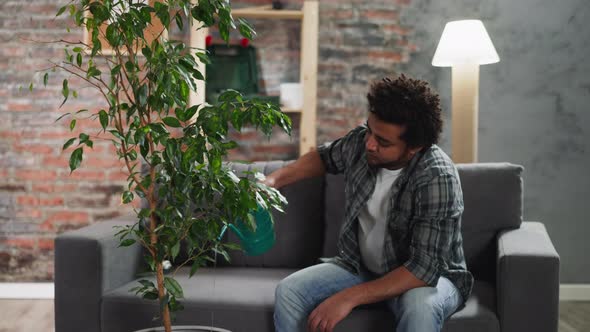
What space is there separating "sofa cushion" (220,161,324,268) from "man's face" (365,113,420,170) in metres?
0.61

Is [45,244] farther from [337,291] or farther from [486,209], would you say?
[486,209]

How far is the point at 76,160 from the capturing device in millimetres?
1602

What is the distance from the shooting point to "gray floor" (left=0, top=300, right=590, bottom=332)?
3.30m

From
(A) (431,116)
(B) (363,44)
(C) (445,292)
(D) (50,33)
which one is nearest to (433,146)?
(A) (431,116)

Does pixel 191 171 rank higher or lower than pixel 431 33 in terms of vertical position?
lower

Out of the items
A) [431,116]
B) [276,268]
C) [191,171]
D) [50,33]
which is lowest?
[276,268]

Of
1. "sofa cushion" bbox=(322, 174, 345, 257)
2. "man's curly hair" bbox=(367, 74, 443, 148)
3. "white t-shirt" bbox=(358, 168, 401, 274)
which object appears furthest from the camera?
"sofa cushion" bbox=(322, 174, 345, 257)

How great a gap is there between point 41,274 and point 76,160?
8.67ft

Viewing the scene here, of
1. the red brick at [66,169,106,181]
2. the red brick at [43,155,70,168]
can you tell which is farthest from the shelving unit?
the red brick at [43,155,70,168]

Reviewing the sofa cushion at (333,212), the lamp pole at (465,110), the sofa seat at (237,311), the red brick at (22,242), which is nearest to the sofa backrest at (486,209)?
the sofa seat at (237,311)

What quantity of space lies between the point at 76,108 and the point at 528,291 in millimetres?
2748

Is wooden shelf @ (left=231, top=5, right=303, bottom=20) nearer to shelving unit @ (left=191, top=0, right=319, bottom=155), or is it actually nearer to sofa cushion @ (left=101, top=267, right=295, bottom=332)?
shelving unit @ (left=191, top=0, right=319, bottom=155)

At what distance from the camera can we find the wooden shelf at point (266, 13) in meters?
3.74

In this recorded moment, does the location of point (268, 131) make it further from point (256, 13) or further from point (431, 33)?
point (431, 33)
